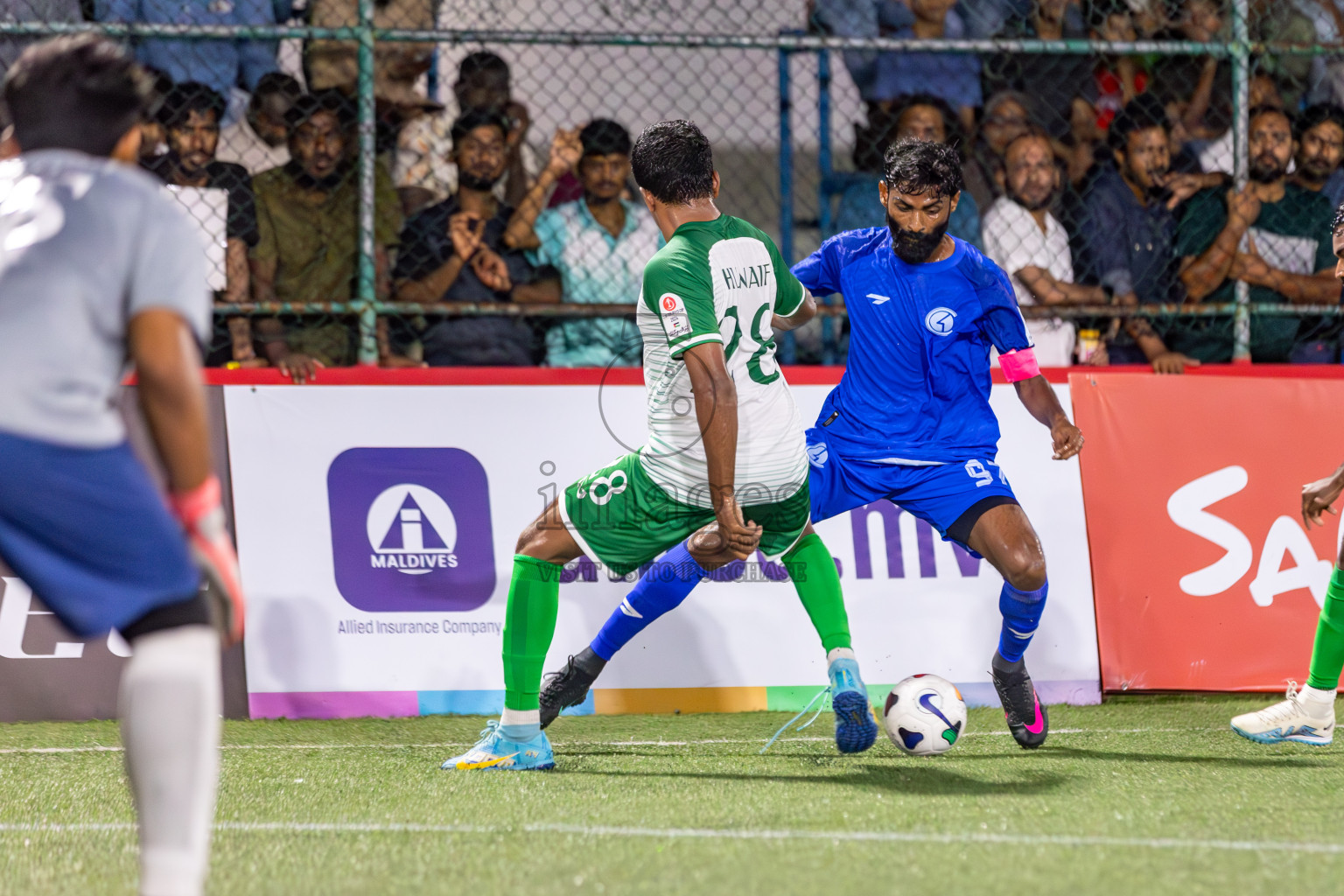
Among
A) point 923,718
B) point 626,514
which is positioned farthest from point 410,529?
point 923,718

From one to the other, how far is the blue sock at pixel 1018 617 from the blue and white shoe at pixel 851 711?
2.33 feet

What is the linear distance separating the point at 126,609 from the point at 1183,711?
14.8 feet

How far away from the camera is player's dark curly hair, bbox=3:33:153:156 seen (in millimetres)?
2361

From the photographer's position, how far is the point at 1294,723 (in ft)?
15.2

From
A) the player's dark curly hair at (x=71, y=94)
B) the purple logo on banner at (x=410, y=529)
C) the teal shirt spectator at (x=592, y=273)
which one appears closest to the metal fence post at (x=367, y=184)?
the purple logo on banner at (x=410, y=529)

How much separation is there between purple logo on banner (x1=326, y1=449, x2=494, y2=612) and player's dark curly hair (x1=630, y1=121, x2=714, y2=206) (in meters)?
2.00

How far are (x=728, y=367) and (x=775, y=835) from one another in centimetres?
151

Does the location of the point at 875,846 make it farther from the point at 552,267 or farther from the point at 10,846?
the point at 552,267

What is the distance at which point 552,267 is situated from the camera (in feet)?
21.3

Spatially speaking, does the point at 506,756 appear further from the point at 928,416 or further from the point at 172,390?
the point at 172,390

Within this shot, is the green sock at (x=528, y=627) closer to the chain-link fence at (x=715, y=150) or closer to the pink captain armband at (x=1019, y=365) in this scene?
the pink captain armband at (x=1019, y=365)

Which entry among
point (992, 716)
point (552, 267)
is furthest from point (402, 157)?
point (992, 716)

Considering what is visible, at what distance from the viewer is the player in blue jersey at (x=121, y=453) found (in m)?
2.23

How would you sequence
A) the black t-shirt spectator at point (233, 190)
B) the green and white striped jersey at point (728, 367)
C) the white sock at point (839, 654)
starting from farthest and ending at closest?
the black t-shirt spectator at point (233, 190), the white sock at point (839, 654), the green and white striped jersey at point (728, 367)
